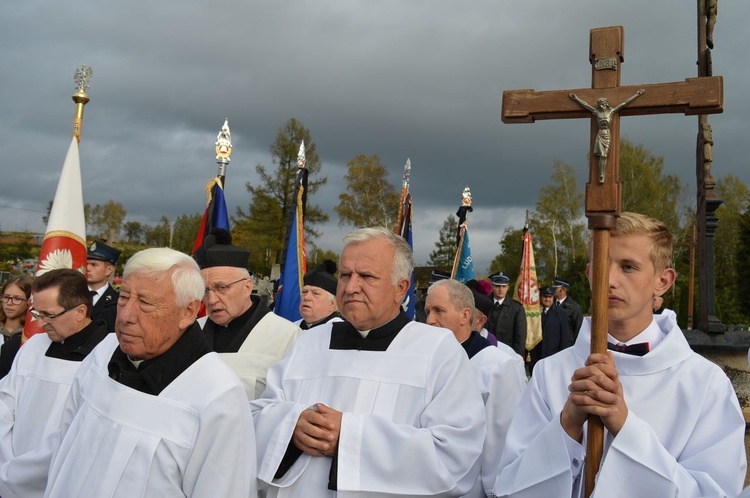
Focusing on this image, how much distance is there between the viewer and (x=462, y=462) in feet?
10.3

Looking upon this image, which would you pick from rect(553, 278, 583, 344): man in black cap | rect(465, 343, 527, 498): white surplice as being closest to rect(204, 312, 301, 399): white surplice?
rect(465, 343, 527, 498): white surplice

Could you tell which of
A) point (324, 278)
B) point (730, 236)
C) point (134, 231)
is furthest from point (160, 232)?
point (324, 278)

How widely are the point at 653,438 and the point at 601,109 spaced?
4.34 ft

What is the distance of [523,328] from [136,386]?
8691 millimetres

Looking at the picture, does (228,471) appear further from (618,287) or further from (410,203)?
(410,203)

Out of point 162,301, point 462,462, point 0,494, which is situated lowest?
point 0,494

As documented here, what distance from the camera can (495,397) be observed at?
4.54 metres

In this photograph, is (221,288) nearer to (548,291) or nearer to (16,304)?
(16,304)

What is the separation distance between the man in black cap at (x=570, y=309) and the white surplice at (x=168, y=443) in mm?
9333

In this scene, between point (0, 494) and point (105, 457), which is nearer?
point (105, 457)

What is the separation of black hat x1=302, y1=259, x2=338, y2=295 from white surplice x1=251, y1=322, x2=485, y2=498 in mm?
2523

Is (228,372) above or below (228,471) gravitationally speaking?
above

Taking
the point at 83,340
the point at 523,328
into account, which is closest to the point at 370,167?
the point at 523,328

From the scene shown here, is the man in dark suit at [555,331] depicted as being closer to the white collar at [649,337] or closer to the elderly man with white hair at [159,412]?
the white collar at [649,337]
